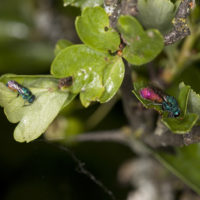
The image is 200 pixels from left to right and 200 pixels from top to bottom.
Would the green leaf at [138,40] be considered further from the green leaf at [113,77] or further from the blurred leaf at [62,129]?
the blurred leaf at [62,129]

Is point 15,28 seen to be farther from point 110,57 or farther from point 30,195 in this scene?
point 110,57

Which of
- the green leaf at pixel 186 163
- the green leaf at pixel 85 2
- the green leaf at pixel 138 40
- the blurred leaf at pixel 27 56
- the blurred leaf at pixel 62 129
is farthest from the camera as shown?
the blurred leaf at pixel 27 56

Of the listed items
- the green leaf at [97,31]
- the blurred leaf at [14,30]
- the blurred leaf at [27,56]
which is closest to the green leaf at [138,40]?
the green leaf at [97,31]

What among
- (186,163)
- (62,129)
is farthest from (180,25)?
(62,129)

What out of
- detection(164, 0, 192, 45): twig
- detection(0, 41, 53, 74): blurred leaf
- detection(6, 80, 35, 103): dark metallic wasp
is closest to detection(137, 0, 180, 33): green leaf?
detection(164, 0, 192, 45): twig

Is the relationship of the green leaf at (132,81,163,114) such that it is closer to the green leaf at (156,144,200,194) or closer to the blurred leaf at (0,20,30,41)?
the green leaf at (156,144,200,194)

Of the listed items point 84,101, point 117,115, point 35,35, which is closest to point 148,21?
point 84,101
